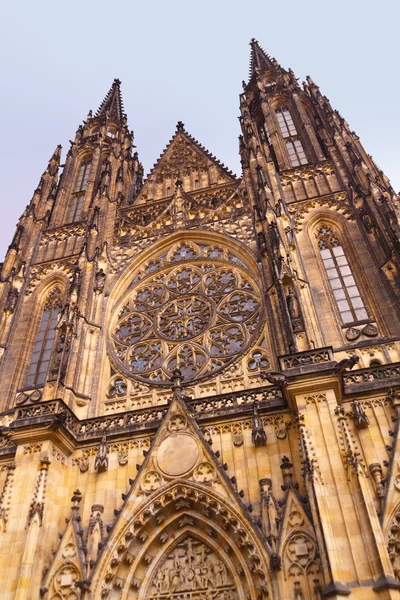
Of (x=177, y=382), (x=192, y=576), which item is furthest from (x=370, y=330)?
(x=192, y=576)

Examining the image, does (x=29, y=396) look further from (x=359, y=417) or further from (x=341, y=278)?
(x=341, y=278)

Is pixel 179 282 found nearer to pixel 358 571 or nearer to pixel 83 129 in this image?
pixel 358 571

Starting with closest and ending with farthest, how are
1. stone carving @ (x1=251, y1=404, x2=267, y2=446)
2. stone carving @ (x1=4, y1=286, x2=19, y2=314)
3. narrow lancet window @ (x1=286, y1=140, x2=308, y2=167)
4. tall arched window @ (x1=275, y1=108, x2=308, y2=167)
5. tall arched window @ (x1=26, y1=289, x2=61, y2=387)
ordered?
stone carving @ (x1=251, y1=404, x2=267, y2=446) < tall arched window @ (x1=26, y1=289, x2=61, y2=387) < stone carving @ (x1=4, y1=286, x2=19, y2=314) < narrow lancet window @ (x1=286, y1=140, x2=308, y2=167) < tall arched window @ (x1=275, y1=108, x2=308, y2=167)

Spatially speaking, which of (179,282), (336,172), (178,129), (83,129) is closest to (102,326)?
(179,282)

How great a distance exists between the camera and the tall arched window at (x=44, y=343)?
15.2m

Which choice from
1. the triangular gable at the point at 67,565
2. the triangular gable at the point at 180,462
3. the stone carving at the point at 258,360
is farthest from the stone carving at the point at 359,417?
the triangular gable at the point at 67,565

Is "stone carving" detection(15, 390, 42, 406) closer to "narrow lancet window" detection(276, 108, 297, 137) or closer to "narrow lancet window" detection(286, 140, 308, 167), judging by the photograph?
"narrow lancet window" detection(286, 140, 308, 167)

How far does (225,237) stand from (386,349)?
21.6 feet

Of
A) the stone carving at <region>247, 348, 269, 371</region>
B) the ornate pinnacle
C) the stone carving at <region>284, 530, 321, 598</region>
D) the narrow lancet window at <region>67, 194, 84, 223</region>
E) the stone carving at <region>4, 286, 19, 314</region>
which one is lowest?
the stone carving at <region>284, 530, 321, 598</region>

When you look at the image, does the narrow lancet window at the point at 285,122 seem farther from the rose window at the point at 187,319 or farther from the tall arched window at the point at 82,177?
the tall arched window at the point at 82,177

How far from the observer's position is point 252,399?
39.5 ft

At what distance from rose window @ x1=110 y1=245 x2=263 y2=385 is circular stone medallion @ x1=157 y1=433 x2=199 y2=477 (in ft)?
7.01

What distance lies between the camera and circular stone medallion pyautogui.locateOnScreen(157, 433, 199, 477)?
36.8 feet

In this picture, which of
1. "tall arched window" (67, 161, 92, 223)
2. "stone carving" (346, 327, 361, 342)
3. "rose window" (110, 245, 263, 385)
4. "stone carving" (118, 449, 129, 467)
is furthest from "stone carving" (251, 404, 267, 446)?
"tall arched window" (67, 161, 92, 223)
